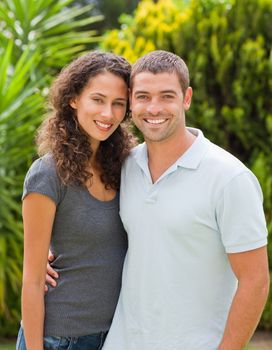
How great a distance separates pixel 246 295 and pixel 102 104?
3.26ft

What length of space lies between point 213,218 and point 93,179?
2.11 ft

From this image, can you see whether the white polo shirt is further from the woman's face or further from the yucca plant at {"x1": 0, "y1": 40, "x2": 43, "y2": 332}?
the yucca plant at {"x1": 0, "y1": 40, "x2": 43, "y2": 332}

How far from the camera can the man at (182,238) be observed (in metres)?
2.66

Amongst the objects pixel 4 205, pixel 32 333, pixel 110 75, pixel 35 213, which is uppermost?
pixel 110 75

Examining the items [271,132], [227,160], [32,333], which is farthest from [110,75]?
[271,132]

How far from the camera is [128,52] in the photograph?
6.66m

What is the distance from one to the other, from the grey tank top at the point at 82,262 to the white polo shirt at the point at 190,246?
16cm

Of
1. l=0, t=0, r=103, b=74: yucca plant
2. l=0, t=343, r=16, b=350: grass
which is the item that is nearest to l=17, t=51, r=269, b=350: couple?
l=0, t=343, r=16, b=350: grass

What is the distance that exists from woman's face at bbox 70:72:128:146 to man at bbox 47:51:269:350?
12 centimetres

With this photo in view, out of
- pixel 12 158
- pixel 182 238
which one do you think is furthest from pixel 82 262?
pixel 12 158

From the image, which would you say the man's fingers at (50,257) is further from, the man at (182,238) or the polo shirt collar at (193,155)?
the polo shirt collar at (193,155)

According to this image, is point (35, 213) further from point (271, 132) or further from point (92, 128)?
point (271, 132)

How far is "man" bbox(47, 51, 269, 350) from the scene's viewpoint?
266 cm

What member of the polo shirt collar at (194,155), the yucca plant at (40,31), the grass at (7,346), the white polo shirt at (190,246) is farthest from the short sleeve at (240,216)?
the yucca plant at (40,31)
